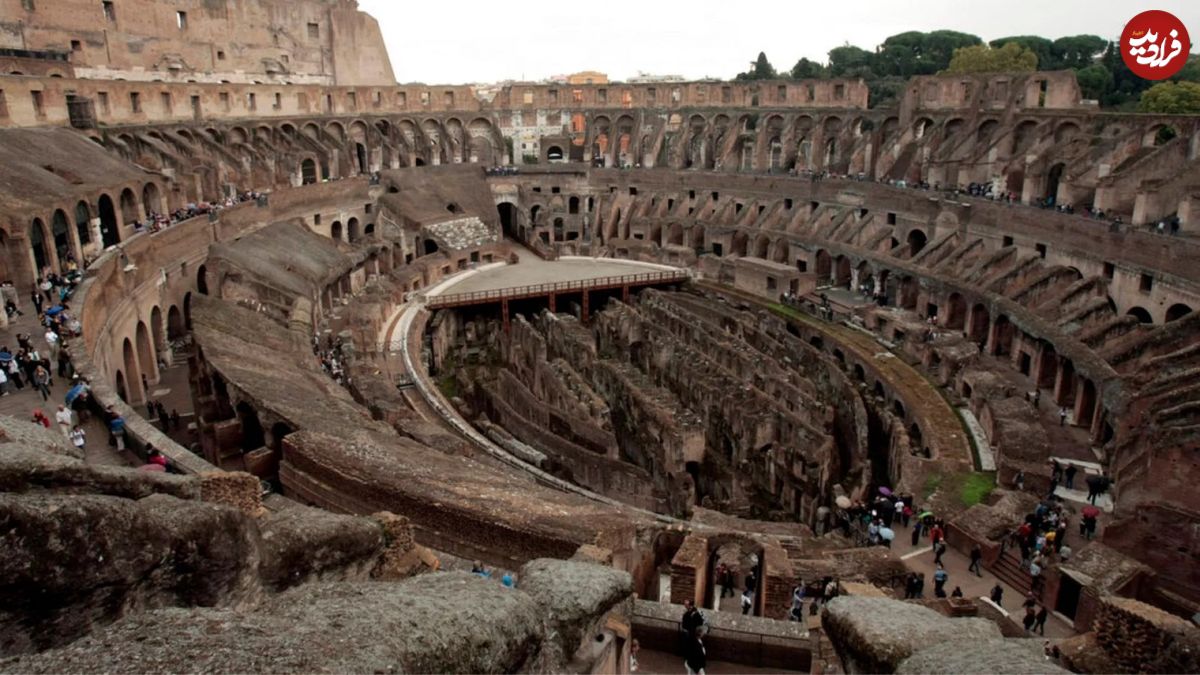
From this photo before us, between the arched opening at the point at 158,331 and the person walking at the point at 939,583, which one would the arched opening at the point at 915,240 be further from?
the arched opening at the point at 158,331

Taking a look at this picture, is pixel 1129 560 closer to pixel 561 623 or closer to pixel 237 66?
pixel 561 623

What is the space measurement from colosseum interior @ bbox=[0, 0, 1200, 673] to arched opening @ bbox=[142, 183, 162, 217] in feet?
0.45

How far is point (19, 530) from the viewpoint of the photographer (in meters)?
5.02

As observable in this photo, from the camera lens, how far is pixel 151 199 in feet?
99.9

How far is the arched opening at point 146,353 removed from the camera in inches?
899

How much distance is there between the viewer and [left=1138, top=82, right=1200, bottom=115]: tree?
42594 mm

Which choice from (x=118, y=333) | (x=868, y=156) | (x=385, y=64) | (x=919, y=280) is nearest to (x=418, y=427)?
(x=118, y=333)

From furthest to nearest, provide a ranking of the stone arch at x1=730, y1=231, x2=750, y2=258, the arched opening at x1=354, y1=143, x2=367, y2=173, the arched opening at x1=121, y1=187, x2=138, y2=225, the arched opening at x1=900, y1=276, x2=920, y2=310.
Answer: the arched opening at x1=354, y1=143, x2=367, y2=173, the stone arch at x1=730, y1=231, x2=750, y2=258, the arched opening at x1=900, y1=276, x2=920, y2=310, the arched opening at x1=121, y1=187, x2=138, y2=225

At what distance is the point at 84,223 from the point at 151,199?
5935mm

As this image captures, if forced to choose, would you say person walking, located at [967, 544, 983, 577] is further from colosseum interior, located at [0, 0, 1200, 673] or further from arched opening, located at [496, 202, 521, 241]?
arched opening, located at [496, 202, 521, 241]

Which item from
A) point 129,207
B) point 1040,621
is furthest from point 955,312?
point 129,207

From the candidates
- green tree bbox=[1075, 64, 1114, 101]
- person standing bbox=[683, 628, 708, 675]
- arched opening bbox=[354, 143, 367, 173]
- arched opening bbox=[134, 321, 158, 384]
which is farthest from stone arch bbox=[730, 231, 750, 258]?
green tree bbox=[1075, 64, 1114, 101]

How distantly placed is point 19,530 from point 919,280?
30008mm

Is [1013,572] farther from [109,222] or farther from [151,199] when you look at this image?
[151,199]
